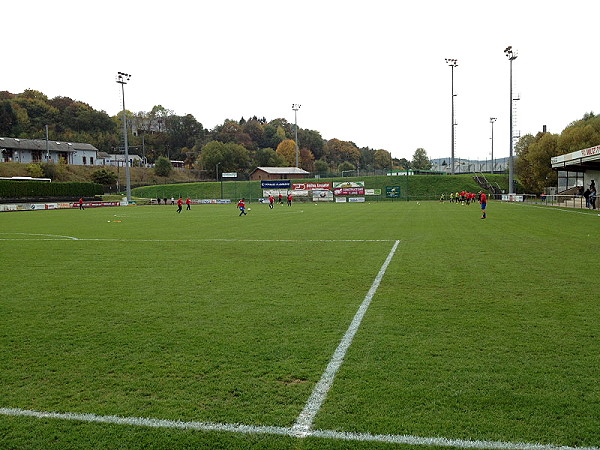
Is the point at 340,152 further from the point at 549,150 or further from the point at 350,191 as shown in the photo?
the point at 549,150

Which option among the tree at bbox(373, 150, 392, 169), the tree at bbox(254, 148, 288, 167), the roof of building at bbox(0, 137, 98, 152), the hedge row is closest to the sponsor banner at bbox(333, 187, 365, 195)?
the hedge row

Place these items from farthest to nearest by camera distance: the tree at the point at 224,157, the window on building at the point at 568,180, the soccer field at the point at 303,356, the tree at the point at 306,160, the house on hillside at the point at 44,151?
the tree at the point at 306,160, the tree at the point at 224,157, the house on hillside at the point at 44,151, the window on building at the point at 568,180, the soccer field at the point at 303,356

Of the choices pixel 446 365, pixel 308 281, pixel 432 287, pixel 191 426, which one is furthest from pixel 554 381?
pixel 308 281

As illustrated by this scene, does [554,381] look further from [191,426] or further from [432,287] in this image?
[432,287]

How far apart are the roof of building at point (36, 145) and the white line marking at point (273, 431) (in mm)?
98214

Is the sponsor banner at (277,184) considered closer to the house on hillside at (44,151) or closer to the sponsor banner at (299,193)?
the sponsor banner at (299,193)

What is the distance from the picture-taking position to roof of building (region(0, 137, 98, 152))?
88688 millimetres

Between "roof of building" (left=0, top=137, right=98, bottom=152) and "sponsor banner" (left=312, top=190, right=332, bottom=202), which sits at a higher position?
"roof of building" (left=0, top=137, right=98, bottom=152)

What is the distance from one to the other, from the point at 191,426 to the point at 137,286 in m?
6.20

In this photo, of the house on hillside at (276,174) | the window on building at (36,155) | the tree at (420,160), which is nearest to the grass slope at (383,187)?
the house on hillside at (276,174)

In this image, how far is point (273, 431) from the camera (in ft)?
12.2

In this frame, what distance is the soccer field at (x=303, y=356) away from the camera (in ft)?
12.4

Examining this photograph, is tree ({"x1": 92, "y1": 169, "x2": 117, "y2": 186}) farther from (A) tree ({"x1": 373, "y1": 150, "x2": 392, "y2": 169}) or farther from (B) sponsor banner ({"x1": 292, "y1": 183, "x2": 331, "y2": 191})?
(A) tree ({"x1": 373, "y1": 150, "x2": 392, "y2": 169})

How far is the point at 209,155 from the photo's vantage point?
343 ft
